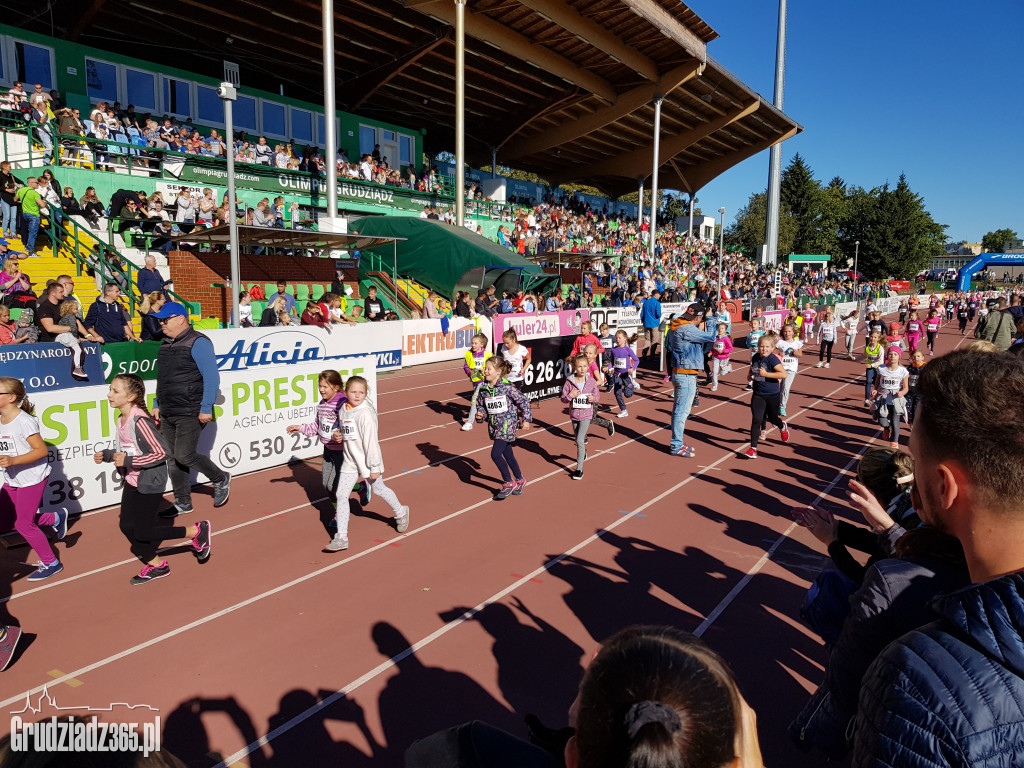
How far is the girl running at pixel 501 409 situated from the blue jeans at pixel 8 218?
12.7 m

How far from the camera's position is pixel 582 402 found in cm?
919

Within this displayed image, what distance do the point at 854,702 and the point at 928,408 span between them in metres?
1.89

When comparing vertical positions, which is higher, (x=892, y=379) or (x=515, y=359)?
(x=515, y=359)

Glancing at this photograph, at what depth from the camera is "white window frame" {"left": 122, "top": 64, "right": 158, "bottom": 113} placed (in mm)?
24828

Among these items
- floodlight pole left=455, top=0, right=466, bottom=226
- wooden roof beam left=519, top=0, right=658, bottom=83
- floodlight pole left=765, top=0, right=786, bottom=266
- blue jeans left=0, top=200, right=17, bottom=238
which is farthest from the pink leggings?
floodlight pole left=765, top=0, right=786, bottom=266

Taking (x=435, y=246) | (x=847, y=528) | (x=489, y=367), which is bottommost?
(x=847, y=528)

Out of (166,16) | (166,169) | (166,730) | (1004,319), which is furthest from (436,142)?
(166,730)

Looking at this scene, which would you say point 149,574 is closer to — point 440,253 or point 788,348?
point 788,348

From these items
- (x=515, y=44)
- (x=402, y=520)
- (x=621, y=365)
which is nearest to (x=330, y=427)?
(x=402, y=520)

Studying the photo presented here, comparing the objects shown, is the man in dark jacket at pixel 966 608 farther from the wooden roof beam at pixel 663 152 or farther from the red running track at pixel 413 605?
the wooden roof beam at pixel 663 152

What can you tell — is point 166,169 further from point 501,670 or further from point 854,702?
point 854,702

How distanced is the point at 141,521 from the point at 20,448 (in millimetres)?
1105

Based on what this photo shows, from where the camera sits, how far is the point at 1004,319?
463 inches

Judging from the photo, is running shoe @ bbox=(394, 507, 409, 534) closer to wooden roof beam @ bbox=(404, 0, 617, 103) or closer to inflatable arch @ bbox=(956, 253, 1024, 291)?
wooden roof beam @ bbox=(404, 0, 617, 103)
